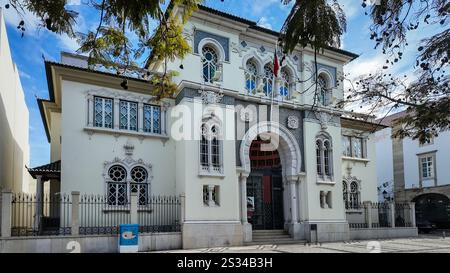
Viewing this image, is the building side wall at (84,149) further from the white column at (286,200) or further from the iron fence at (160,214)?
the white column at (286,200)

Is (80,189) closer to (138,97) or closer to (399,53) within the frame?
(138,97)

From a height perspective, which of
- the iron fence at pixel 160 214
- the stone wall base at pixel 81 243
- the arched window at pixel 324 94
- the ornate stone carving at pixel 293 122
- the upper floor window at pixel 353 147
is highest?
the arched window at pixel 324 94

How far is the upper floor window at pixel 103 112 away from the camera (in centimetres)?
1780

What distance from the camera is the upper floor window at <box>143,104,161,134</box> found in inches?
742

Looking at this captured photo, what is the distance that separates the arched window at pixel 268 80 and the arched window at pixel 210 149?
3.52 m

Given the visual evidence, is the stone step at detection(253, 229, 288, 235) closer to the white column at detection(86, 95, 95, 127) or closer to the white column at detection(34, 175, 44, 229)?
the white column at detection(86, 95, 95, 127)

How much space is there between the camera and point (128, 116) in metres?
18.5

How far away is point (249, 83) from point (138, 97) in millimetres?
5091

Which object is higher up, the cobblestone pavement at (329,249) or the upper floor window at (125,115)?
the upper floor window at (125,115)

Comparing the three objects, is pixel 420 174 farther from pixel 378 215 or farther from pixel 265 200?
pixel 265 200

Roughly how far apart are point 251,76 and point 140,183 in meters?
7.01

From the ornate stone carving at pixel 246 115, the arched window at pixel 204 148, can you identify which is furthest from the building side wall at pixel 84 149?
the ornate stone carving at pixel 246 115

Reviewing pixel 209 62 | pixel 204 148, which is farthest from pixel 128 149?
pixel 209 62
